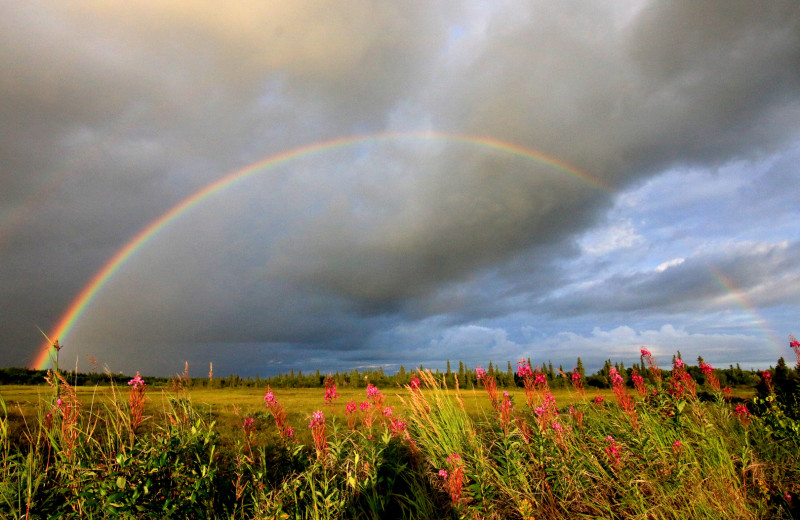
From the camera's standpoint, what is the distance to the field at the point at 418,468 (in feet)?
12.7

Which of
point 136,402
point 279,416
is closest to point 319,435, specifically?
point 279,416

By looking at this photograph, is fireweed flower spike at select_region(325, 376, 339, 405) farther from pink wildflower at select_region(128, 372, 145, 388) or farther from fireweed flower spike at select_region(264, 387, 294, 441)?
pink wildflower at select_region(128, 372, 145, 388)

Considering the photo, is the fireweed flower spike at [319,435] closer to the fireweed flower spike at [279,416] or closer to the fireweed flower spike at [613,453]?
the fireweed flower spike at [279,416]

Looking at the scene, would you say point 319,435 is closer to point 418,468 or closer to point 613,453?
point 418,468

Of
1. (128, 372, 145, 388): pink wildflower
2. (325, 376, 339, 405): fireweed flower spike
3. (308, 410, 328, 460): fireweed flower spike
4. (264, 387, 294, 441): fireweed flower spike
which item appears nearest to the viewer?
(128, 372, 145, 388): pink wildflower

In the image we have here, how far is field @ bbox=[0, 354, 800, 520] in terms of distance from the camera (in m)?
3.86

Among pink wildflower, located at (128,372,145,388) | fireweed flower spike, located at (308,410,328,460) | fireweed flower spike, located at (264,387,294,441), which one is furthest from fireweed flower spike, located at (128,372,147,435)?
fireweed flower spike, located at (308,410,328,460)

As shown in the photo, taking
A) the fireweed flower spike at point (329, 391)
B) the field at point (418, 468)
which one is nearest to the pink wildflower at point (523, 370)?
the field at point (418, 468)

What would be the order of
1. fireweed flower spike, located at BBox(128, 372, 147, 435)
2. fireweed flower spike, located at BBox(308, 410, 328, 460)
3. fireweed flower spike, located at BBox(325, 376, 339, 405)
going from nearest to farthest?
1. fireweed flower spike, located at BBox(128, 372, 147, 435)
2. fireweed flower spike, located at BBox(308, 410, 328, 460)
3. fireweed flower spike, located at BBox(325, 376, 339, 405)

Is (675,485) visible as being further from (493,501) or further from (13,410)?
(13,410)

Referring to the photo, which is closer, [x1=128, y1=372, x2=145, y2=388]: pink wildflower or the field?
the field

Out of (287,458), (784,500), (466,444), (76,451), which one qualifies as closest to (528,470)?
(466,444)

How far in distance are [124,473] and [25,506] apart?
1.08m

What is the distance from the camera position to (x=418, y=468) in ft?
19.9
